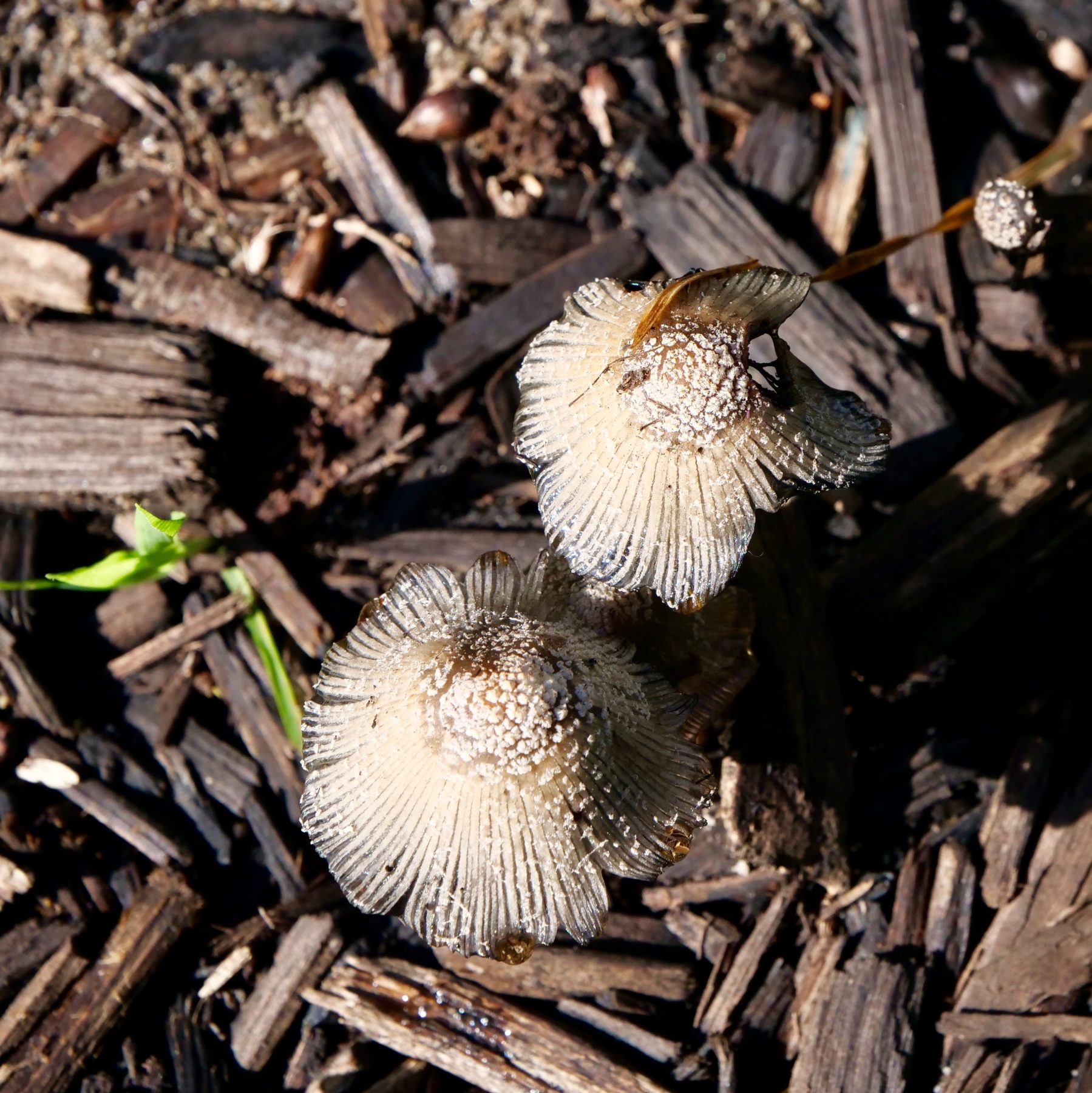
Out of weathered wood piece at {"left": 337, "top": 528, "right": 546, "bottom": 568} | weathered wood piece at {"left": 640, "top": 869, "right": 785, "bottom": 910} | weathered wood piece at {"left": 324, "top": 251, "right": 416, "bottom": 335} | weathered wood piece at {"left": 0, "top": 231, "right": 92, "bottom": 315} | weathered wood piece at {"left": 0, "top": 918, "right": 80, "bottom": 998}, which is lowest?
weathered wood piece at {"left": 0, "top": 918, "right": 80, "bottom": 998}

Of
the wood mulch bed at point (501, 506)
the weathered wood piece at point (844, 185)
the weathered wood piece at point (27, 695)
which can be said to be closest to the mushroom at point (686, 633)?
the wood mulch bed at point (501, 506)

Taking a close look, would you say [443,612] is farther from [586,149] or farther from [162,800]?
[586,149]

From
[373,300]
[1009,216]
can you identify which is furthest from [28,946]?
[1009,216]

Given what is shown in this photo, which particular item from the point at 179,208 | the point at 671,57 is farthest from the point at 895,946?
the point at 179,208

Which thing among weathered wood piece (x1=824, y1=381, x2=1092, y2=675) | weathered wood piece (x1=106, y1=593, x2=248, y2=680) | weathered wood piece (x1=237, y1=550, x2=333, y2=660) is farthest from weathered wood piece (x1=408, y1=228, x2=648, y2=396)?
weathered wood piece (x1=824, y1=381, x2=1092, y2=675)

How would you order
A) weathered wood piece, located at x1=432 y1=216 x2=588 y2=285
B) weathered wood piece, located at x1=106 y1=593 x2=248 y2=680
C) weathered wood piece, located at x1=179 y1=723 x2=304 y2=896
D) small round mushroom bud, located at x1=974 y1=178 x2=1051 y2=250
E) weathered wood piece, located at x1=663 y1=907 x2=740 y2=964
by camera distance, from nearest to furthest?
small round mushroom bud, located at x1=974 y1=178 x2=1051 y2=250, weathered wood piece, located at x1=663 y1=907 x2=740 y2=964, weathered wood piece, located at x1=179 y1=723 x2=304 y2=896, weathered wood piece, located at x1=106 y1=593 x2=248 y2=680, weathered wood piece, located at x1=432 y1=216 x2=588 y2=285

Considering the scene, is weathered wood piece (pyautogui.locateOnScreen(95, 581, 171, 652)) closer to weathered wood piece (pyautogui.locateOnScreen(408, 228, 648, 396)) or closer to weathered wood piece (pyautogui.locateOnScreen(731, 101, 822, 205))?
weathered wood piece (pyautogui.locateOnScreen(408, 228, 648, 396))
